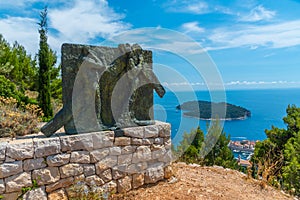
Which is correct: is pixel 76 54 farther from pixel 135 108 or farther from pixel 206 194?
pixel 206 194

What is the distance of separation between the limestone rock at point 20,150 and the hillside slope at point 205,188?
4.50 feet

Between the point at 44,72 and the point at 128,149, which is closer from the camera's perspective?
the point at 128,149

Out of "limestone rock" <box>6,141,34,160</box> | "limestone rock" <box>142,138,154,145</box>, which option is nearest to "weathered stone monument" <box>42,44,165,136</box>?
"limestone rock" <box>142,138,154,145</box>

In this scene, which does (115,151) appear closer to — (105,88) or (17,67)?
(105,88)

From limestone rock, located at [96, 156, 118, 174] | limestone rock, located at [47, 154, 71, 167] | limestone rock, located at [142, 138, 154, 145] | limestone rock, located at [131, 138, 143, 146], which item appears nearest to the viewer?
limestone rock, located at [47, 154, 71, 167]

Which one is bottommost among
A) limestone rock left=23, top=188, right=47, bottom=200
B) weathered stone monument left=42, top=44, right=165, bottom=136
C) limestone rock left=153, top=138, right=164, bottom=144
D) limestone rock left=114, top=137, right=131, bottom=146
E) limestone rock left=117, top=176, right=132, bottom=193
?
limestone rock left=117, top=176, right=132, bottom=193

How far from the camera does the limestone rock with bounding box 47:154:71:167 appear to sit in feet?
8.94

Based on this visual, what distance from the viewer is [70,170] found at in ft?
9.40

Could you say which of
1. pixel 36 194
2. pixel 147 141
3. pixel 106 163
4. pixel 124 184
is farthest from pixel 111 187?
pixel 36 194

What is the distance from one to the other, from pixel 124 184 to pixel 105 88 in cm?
145

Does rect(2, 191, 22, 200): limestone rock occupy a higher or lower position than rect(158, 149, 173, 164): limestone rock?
lower

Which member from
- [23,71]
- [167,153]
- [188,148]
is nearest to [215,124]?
[188,148]

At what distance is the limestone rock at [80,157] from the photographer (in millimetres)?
2881

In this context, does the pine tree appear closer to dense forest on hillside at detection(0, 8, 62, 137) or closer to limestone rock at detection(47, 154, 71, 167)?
dense forest on hillside at detection(0, 8, 62, 137)
